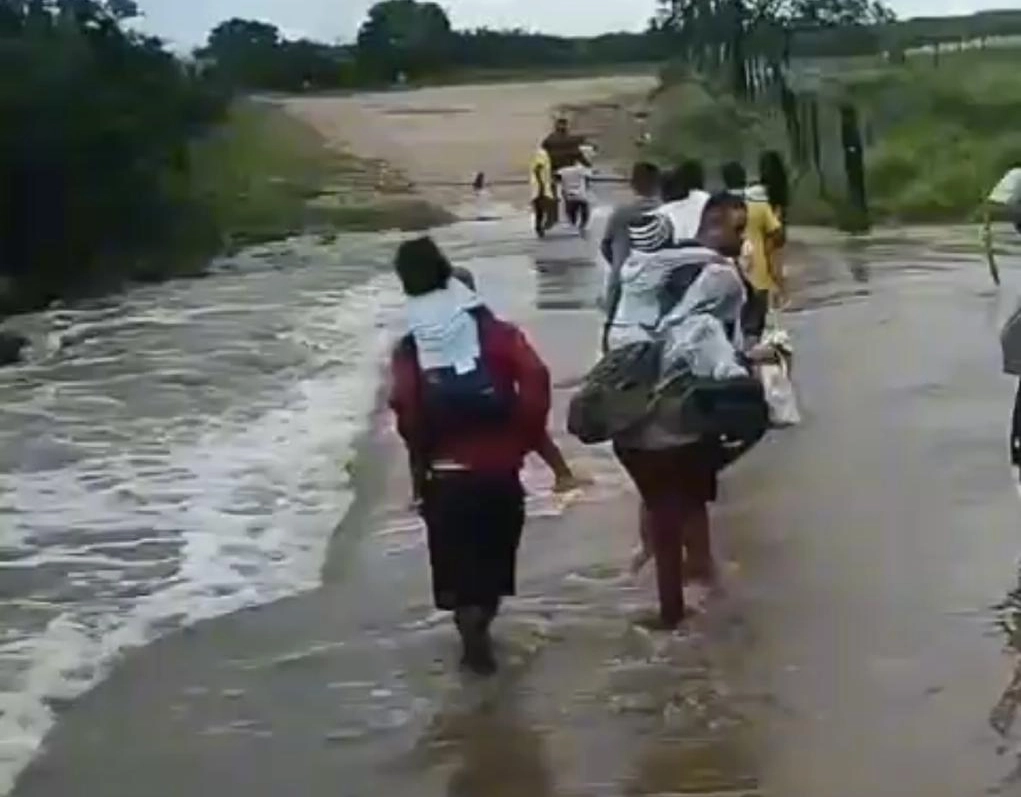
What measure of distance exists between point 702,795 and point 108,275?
77.8ft

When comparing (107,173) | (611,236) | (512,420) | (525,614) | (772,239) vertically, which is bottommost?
(525,614)

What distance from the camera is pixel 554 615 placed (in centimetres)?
909

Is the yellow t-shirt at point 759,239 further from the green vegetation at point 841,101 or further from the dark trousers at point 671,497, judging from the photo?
→ the green vegetation at point 841,101

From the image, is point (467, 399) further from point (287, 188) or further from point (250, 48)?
point (250, 48)

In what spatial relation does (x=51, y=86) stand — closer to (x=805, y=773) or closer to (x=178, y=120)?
(x=178, y=120)

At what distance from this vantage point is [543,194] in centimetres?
2989

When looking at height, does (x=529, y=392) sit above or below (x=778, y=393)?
above

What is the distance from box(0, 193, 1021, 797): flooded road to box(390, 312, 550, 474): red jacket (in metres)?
0.81

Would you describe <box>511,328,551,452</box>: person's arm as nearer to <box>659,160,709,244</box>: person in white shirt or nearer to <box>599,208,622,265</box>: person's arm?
<box>659,160,709,244</box>: person in white shirt

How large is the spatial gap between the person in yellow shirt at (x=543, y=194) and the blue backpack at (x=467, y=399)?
2196cm

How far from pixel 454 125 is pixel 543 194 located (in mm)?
25214

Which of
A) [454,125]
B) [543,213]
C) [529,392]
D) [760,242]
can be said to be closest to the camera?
[529,392]

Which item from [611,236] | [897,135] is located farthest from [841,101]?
[611,236]

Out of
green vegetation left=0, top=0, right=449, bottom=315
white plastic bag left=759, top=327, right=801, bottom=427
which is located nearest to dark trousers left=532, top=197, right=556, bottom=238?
green vegetation left=0, top=0, right=449, bottom=315
